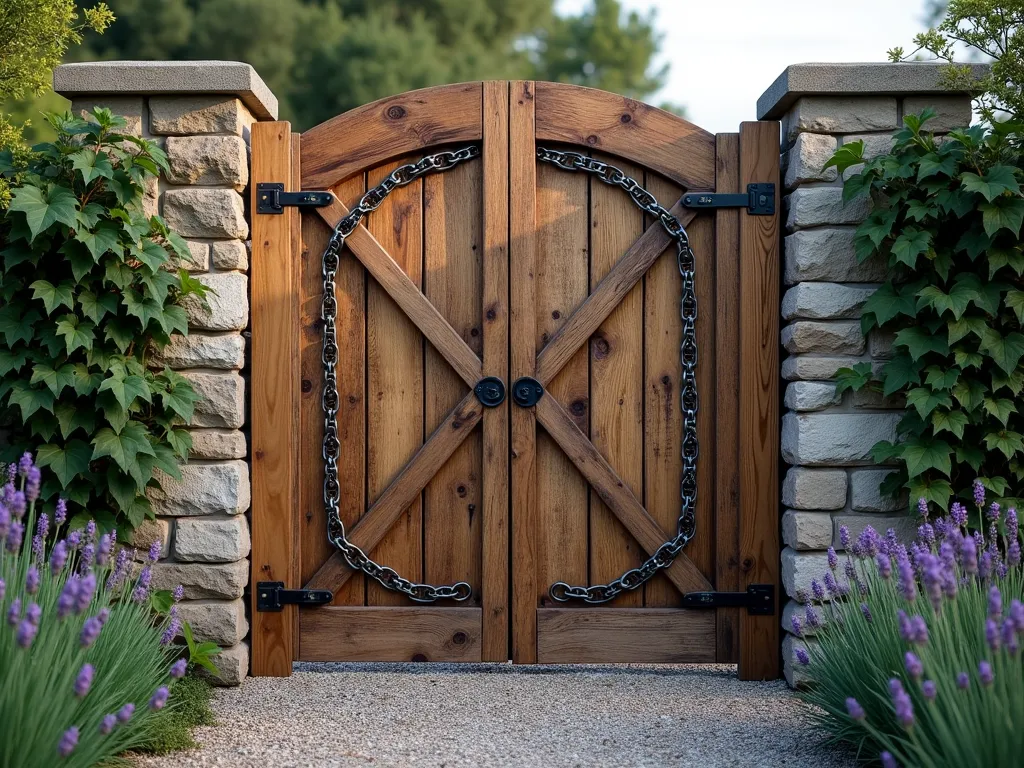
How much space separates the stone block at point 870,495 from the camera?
3619 mm

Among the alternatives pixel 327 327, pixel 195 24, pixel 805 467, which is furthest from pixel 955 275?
pixel 195 24

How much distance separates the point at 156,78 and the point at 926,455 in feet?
9.96

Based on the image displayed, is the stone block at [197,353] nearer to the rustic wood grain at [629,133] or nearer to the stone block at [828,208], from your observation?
the rustic wood grain at [629,133]

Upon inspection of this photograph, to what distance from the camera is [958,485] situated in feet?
11.5

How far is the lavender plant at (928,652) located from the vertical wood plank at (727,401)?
36 cm

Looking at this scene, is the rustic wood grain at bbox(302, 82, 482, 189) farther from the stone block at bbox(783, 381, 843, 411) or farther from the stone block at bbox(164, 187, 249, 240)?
the stone block at bbox(783, 381, 843, 411)

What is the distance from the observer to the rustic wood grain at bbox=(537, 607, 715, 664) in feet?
12.6

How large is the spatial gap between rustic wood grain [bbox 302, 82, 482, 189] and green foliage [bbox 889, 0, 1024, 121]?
166cm

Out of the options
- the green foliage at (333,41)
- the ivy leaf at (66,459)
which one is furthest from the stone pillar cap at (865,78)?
the green foliage at (333,41)

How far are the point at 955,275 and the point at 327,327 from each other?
7.46ft

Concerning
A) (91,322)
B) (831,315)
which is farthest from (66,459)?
(831,315)

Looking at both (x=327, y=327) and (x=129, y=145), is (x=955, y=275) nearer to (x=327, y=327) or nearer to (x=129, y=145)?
(x=327, y=327)

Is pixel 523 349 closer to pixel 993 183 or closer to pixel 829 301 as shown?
pixel 829 301

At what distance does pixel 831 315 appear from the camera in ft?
12.0
